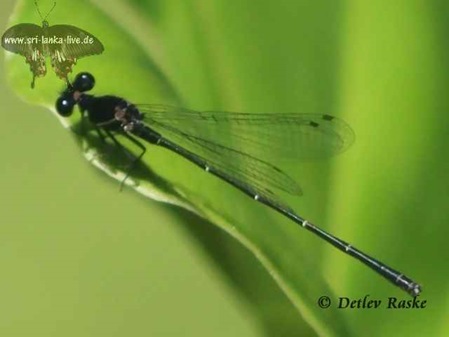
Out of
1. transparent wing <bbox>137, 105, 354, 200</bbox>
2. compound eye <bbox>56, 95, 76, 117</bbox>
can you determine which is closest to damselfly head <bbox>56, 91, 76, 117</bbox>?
compound eye <bbox>56, 95, 76, 117</bbox>

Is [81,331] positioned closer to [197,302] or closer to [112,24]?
[197,302]

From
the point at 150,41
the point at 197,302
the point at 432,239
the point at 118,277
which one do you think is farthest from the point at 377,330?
the point at 150,41

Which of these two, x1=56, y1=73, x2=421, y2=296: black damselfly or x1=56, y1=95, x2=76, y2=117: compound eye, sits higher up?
x1=56, y1=73, x2=421, y2=296: black damselfly

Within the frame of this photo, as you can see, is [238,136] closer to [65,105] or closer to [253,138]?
[253,138]

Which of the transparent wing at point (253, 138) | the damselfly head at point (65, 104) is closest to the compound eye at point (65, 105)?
the damselfly head at point (65, 104)

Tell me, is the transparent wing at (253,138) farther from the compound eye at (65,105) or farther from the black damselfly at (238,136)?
the compound eye at (65,105)

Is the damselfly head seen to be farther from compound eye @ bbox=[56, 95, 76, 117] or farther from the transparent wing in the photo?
the transparent wing

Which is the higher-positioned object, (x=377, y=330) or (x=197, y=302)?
(x=377, y=330)

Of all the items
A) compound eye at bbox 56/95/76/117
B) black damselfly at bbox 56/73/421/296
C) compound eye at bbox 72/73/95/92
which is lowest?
compound eye at bbox 56/95/76/117
